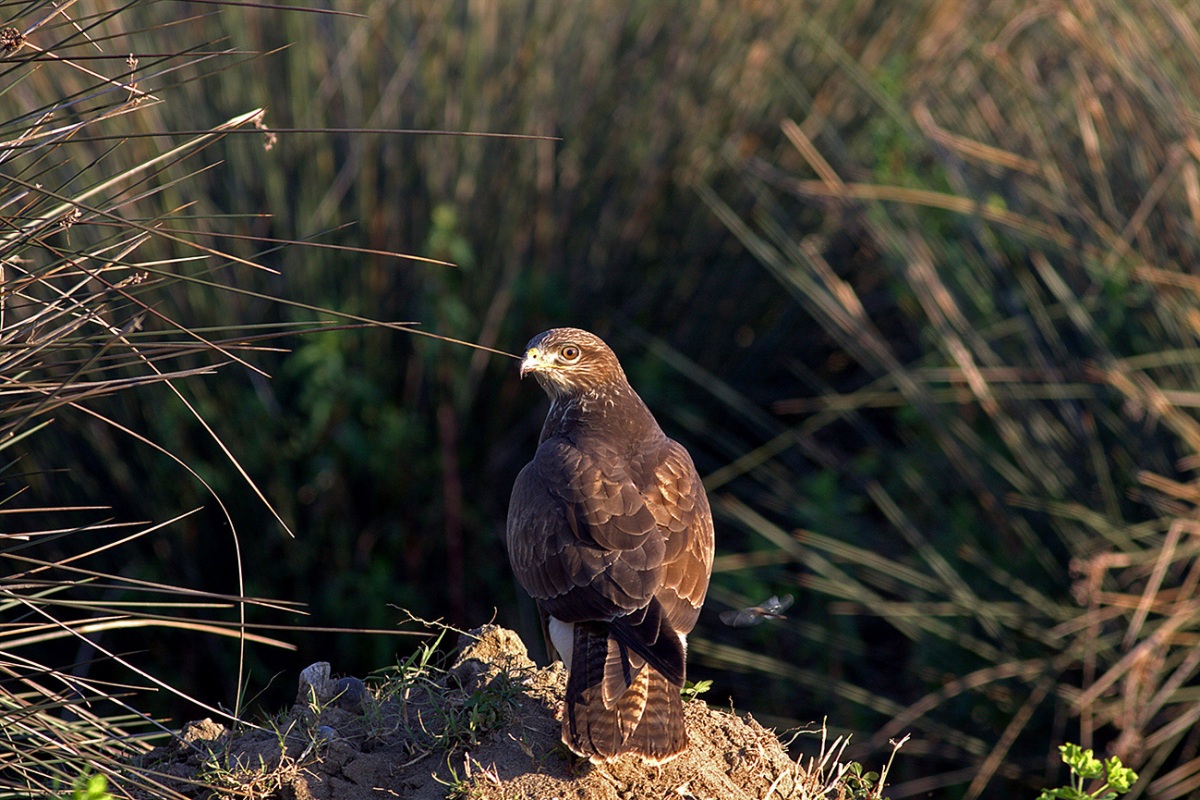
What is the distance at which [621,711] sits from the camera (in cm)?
282

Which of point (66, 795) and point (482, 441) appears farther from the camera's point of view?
point (482, 441)

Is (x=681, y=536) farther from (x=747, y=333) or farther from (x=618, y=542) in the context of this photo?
(x=747, y=333)

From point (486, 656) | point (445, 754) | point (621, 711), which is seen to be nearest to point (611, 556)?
point (486, 656)

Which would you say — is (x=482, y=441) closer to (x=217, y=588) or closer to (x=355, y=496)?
(x=355, y=496)

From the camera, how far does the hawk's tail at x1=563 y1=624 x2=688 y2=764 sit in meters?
2.80

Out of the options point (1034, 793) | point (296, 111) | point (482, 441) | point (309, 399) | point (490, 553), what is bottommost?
point (1034, 793)

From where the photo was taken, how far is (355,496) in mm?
6203

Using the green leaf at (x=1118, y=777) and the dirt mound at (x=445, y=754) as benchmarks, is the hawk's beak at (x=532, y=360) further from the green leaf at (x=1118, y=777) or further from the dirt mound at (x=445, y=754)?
the green leaf at (x=1118, y=777)

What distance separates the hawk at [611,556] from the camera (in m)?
2.86

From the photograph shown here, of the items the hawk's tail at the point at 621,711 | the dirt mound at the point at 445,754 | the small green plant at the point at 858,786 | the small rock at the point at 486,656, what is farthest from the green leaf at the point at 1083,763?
the small rock at the point at 486,656

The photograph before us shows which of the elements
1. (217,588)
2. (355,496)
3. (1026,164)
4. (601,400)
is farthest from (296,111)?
(1026,164)

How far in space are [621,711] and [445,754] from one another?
41 centimetres

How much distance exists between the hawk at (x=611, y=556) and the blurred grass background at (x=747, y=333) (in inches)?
57.3

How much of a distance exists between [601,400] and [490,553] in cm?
228
